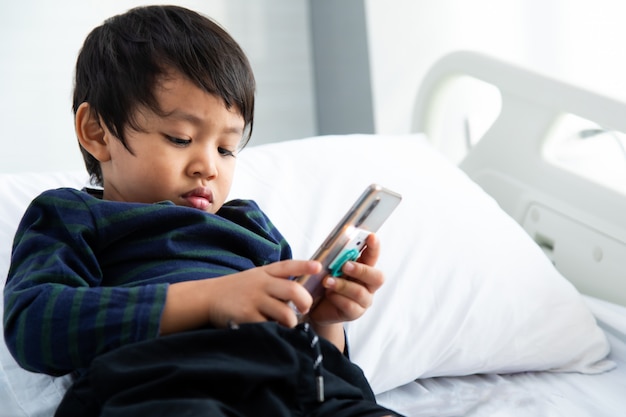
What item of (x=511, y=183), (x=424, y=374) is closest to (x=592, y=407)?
(x=424, y=374)

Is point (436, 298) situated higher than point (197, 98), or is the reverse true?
point (197, 98)

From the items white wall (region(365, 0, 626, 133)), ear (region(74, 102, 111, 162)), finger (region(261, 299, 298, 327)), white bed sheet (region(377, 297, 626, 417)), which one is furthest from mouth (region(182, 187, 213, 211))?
white wall (region(365, 0, 626, 133))

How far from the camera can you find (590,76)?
2.25 metres

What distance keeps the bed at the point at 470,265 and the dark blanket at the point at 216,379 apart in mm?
256

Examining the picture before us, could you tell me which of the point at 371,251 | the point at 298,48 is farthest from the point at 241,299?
the point at 298,48

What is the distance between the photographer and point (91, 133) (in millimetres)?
948

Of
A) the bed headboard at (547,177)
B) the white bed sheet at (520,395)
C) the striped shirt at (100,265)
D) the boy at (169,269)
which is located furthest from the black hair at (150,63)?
the bed headboard at (547,177)

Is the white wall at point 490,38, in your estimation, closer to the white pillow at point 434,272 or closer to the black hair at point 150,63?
the white pillow at point 434,272

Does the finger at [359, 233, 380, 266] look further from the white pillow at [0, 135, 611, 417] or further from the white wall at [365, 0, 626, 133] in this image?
the white wall at [365, 0, 626, 133]

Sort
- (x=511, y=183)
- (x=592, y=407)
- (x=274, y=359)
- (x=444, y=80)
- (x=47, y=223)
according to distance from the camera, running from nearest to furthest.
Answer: (x=274, y=359)
(x=47, y=223)
(x=592, y=407)
(x=511, y=183)
(x=444, y=80)

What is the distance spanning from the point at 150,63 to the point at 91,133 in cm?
12

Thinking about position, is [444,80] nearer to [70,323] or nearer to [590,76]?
[590,76]

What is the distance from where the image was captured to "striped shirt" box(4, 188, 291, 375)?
73cm

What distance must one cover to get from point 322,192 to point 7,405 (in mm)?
582
